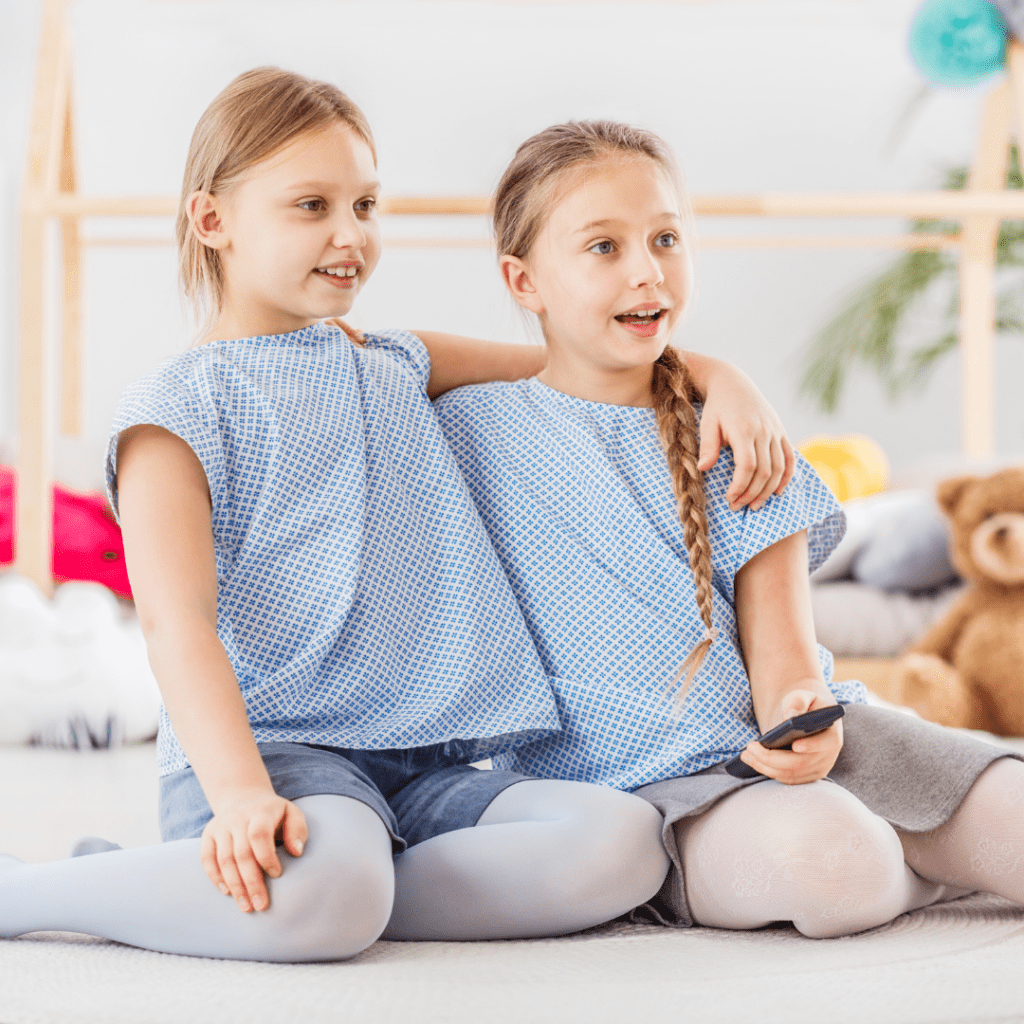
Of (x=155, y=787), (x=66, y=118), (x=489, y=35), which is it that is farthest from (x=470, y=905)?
(x=489, y=35)

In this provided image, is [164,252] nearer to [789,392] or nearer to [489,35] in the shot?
[489,35]

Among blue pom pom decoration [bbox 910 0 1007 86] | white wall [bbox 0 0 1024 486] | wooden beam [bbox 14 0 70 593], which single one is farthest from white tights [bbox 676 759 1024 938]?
white wall [bbox 0 0 1024 486]

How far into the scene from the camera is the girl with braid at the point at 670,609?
26.8 inches

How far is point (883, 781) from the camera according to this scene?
29.5 inches

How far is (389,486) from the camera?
812mm

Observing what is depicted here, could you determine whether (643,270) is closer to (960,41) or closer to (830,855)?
(830,855)

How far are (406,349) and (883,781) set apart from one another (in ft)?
1.56

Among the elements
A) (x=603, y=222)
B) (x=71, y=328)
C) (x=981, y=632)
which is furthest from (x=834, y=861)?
(x=71, y=328)

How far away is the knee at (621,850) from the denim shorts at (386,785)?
0.26 feet

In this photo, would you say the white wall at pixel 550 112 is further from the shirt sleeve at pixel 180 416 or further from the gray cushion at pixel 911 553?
the shirt sleeve at pixel 180 416

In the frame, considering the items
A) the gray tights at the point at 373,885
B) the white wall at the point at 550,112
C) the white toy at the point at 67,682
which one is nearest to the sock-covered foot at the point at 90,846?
the gray tights at the point at 373,885

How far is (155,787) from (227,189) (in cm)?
63

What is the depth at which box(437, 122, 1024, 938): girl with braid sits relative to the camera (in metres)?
0.68

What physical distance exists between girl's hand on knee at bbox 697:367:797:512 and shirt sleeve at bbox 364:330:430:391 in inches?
8.9
